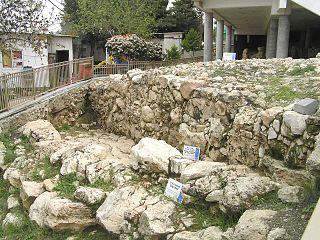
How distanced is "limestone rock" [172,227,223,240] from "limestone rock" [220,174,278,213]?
329 mm

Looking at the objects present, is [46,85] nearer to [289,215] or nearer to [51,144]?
[51,144]

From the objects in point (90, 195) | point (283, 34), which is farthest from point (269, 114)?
point (283, 34)

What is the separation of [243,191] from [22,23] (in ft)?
27.9

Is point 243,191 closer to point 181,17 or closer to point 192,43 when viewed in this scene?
point 192,43

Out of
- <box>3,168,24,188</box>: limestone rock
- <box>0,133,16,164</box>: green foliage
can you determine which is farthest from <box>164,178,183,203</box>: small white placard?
<box>0,133,16,164</box>: green foliage

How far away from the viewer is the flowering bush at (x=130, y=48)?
1512 cm

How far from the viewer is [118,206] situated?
17.6 feet

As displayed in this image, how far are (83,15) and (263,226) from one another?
2399cm

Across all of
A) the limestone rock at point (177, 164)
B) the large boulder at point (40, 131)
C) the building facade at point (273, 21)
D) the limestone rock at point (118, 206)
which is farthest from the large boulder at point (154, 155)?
the building facade at point (273, 21)

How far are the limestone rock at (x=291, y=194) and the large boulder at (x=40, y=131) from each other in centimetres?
582

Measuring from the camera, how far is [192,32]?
2475 centimetres

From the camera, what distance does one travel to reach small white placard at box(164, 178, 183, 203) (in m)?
5.20

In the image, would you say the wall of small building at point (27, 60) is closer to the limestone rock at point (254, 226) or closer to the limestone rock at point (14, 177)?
the limestone rock at point (14, 177)

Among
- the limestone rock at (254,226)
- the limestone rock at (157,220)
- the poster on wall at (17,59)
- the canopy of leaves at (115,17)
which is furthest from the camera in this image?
the canopy of leaves at (115,17)
